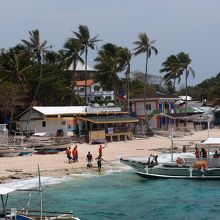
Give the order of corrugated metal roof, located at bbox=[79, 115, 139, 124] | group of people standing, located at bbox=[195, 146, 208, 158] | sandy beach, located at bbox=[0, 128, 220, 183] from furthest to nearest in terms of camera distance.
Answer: corrugated metal roof, located at bbox=[79, 115, 139, 124]
sandy beach, located at bbox=[0, 128, 220, 183]
group of people standing, located at bbox=[195, 146, 208, 158]

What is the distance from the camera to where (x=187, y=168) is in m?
36.2

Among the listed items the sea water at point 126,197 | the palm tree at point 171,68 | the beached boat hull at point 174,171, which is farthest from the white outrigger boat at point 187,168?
the palm tree at point 171,68

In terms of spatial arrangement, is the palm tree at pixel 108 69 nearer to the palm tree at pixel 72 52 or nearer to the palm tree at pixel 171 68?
the palm tree at pixel 72 52

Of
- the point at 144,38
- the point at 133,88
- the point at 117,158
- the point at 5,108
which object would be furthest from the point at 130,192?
the point at 133,88

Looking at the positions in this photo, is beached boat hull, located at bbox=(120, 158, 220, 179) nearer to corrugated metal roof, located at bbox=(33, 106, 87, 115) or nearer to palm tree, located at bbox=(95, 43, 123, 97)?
corrugated metal roof, located at bbox=(33, 106, 87, 115)

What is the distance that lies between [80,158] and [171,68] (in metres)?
51.8

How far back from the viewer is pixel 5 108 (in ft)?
198

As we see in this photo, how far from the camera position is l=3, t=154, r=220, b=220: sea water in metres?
26.0

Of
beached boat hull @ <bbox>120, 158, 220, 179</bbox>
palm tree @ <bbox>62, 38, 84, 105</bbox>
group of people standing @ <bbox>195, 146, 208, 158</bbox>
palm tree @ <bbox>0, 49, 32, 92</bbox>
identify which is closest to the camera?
beached boat hull @ <bbox>120, 158, 220, 179</bbox>

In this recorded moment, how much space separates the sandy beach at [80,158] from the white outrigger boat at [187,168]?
5152 mm

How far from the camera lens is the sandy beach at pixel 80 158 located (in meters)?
38.7

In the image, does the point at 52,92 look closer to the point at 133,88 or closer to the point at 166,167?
the point at 133,88

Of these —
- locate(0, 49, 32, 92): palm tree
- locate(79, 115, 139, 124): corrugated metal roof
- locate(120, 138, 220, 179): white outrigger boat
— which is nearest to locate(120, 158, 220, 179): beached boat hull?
locate(120, 138, 220, 179): white outrigger boat

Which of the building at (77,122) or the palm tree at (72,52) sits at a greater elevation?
the palm tree at (72,52)
